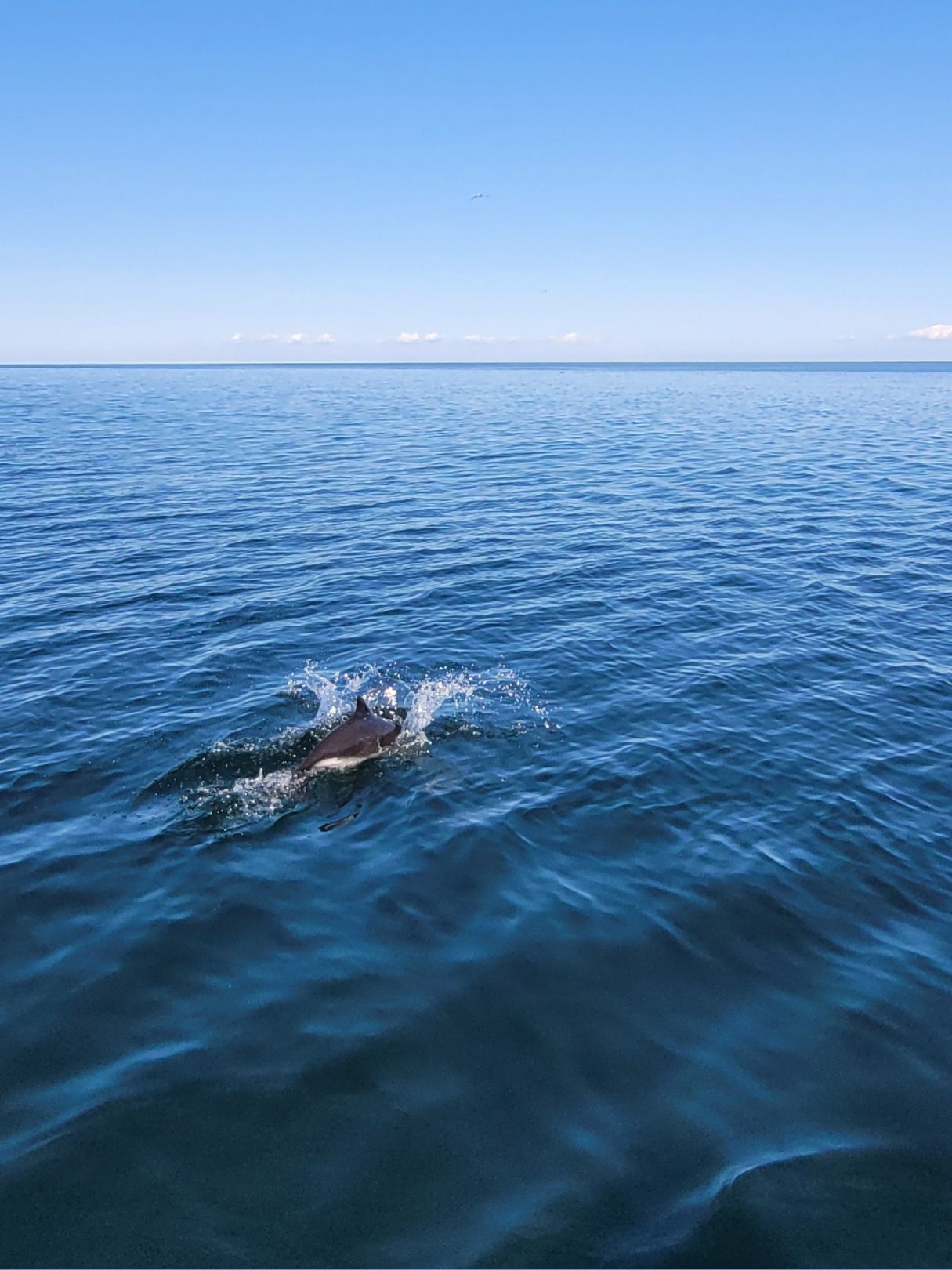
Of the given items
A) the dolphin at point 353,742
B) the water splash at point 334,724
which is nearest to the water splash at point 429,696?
the water splash at point 334,724

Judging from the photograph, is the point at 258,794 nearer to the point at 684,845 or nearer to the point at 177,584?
the point at 684,845

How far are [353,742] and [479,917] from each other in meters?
5.20

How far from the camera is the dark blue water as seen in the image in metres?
8.50

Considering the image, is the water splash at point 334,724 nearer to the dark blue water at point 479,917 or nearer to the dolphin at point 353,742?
the dark blue water at point 479,917

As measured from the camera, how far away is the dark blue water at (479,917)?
8.50 metres

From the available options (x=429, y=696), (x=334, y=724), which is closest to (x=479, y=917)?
(x=334, y=724)

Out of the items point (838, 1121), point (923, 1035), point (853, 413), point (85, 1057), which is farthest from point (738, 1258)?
point (853, 413)

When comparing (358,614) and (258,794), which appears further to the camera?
(358,614)

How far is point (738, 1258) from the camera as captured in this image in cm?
788

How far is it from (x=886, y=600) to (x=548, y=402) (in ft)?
317

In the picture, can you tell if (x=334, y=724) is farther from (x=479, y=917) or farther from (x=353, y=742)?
(x=479, y=917)

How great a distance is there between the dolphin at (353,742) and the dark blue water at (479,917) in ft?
1.35

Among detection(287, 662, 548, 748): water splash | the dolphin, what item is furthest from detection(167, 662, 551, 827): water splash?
the dolphin

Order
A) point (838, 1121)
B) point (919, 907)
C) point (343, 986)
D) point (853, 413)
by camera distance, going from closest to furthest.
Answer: point (838, 1121) → point (343, 986) → point (919, 907) → point (853, 413)
